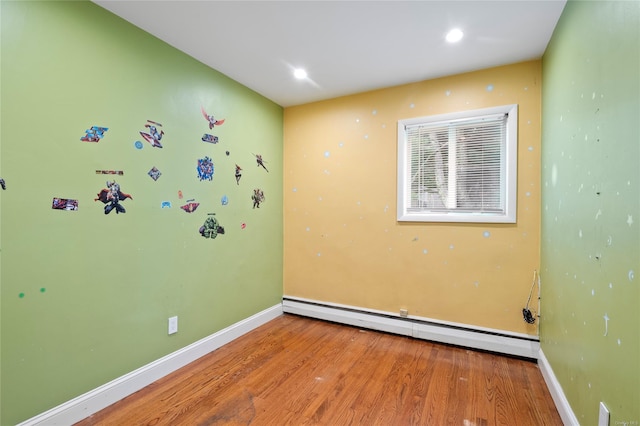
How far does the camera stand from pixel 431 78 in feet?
8.79

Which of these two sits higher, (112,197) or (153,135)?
(153,135)

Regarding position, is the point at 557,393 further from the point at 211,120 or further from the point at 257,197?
the point at 211,120

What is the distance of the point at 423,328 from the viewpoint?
8.90 ft

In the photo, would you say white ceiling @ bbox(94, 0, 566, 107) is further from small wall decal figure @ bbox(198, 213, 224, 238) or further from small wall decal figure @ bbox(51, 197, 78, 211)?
small wall decal figure @ bbox(198, 213, 224, 238)

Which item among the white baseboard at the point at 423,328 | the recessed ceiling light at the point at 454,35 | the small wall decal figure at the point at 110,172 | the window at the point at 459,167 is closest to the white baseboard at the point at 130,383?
the white baseboard at the point at 423,328

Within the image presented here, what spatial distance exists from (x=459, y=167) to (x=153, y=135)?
8.41ft

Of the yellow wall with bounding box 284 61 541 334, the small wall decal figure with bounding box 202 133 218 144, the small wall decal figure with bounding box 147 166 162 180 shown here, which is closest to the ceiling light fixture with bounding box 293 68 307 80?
the yellow wall with bounding box 284 61 541 334

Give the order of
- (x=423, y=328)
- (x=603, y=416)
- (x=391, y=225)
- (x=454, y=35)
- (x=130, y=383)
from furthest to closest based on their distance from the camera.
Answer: (x=391, y=225) → (x=423, y=328) → (x=454, y=35) → (x=130, y=383) → (x=603, y=416)

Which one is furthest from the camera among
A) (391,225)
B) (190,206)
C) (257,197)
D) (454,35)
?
(257,197)

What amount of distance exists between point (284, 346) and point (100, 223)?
1.76m

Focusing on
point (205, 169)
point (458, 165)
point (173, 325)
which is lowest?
point (173, 325)

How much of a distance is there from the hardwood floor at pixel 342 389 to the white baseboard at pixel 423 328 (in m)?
0.08

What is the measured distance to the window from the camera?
2.46 meters

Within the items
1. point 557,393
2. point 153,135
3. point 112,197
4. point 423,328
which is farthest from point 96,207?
point 557,393
